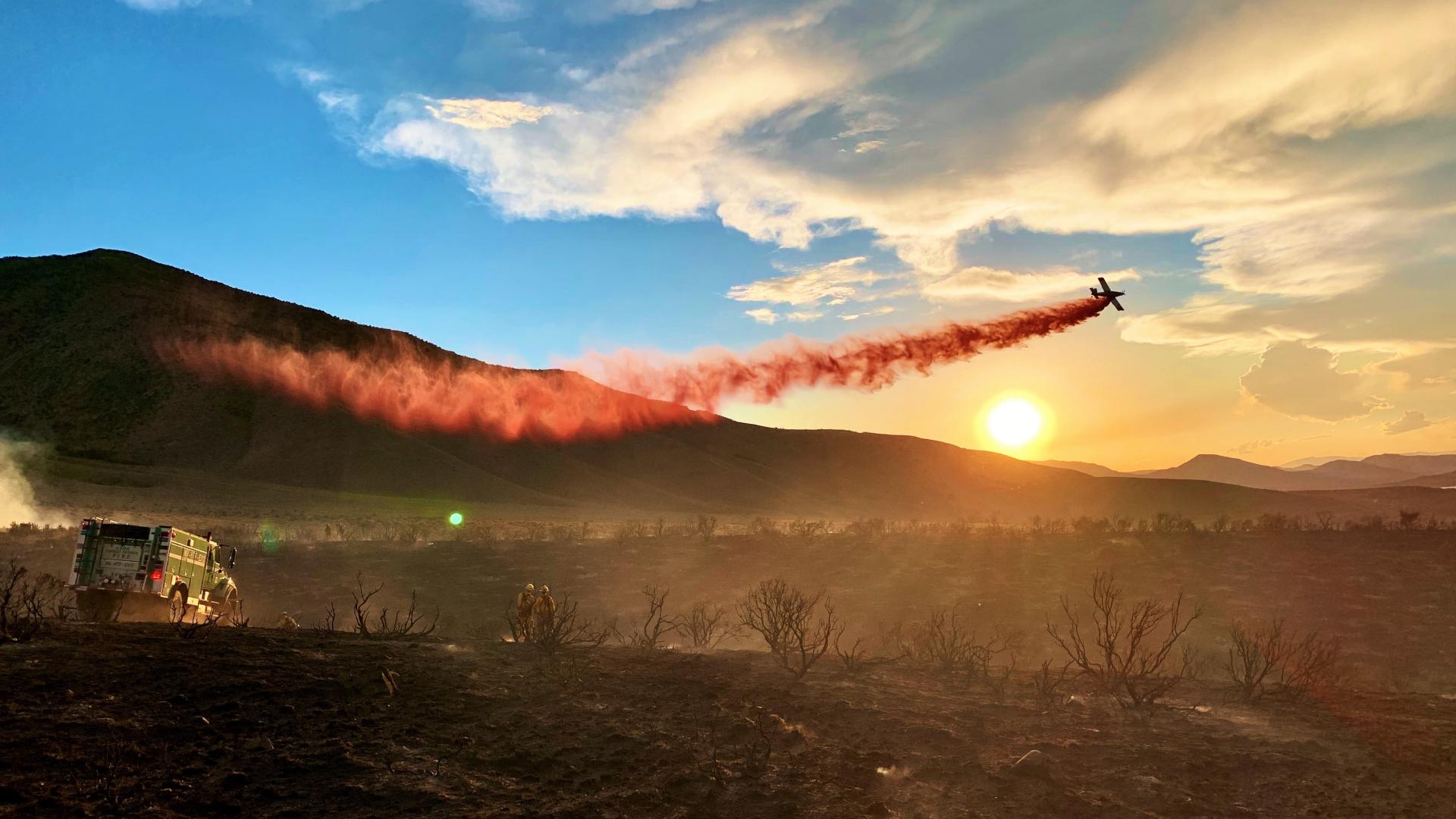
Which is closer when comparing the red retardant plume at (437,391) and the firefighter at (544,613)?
the firefighter at (544,613)

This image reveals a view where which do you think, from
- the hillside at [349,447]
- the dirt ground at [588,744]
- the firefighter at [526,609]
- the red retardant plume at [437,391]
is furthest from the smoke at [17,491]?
the dirt ground at [588,744]

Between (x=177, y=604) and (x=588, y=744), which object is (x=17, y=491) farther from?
(x=588, y=744)

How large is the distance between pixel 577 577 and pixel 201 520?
1084 inches

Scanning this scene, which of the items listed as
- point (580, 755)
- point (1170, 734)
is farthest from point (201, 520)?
point (1170, 734)

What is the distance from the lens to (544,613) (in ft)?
46.9

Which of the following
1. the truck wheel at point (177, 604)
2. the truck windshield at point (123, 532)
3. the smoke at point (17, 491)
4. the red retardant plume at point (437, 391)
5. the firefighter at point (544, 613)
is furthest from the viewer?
the red retardant plume at point (437, 391)

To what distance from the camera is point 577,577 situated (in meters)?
28.3

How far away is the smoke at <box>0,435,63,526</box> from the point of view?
41.6 meters

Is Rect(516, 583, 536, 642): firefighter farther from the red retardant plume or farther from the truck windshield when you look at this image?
the red retardant plume

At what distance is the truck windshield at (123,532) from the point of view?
16.5 metres

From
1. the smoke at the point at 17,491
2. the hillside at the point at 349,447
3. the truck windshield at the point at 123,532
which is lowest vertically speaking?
the smoke at the point at 17,491

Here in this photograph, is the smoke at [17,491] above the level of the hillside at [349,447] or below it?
below

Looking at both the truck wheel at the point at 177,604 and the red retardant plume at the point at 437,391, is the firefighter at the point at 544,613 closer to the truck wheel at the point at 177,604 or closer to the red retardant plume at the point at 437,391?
the truck wheel at the point at 177,604

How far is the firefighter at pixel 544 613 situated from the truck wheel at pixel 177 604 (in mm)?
7731
